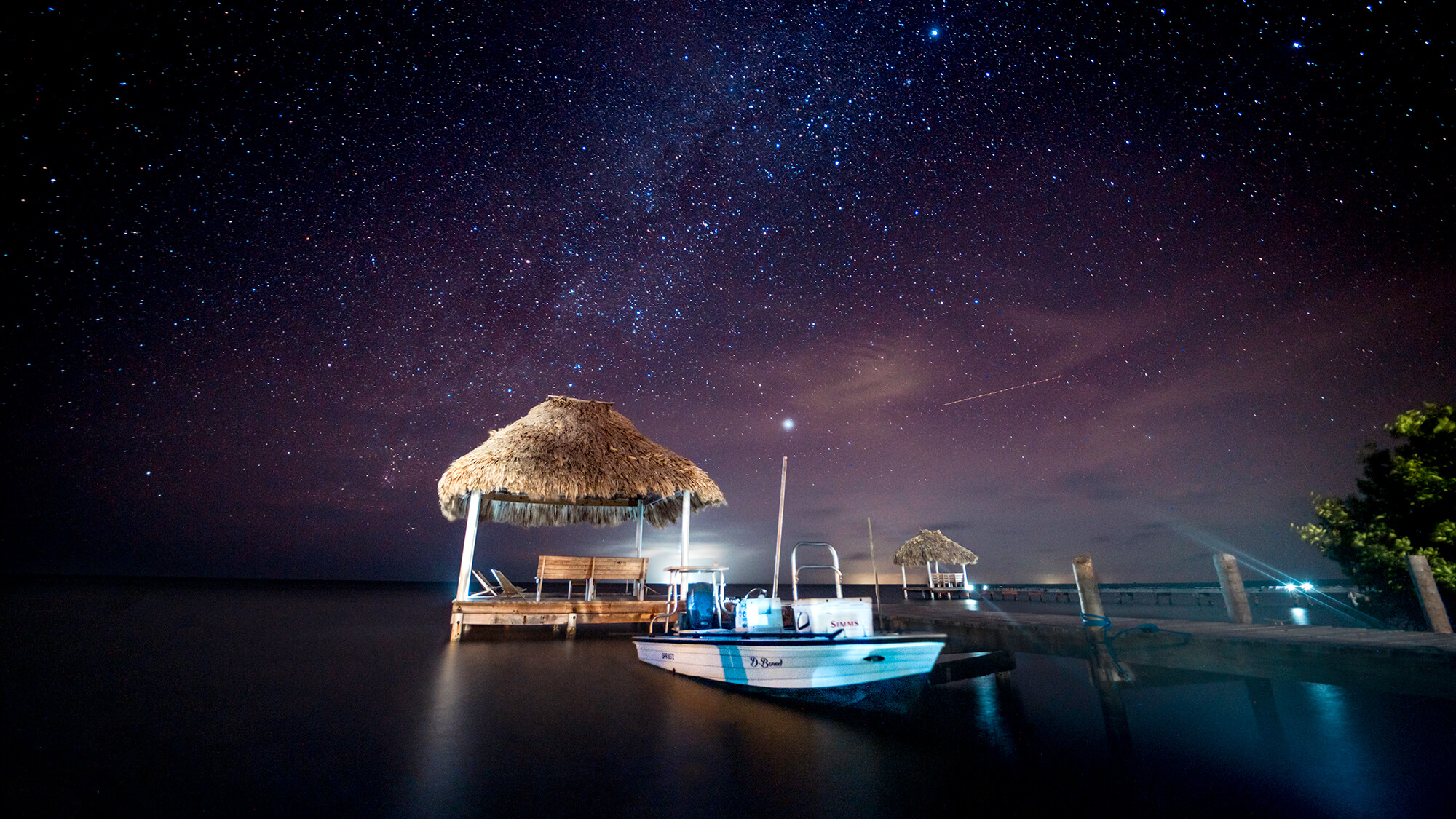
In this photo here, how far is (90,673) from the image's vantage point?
31.7ft

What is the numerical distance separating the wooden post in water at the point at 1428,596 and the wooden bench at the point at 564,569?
45.6 ft

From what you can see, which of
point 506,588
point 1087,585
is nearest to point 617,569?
point 506,588

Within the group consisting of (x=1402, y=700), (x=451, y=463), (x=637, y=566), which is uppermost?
(x=451, y=463)

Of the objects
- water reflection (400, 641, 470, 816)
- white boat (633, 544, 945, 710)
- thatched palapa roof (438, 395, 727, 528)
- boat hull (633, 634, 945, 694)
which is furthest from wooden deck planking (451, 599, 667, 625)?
boat hull (633, 634, 945, 694)

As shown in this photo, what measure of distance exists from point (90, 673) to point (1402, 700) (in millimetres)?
23298

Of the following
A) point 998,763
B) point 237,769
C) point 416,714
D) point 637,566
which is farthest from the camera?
point 637,566

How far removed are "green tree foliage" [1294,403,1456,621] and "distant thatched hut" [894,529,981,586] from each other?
14.8 m

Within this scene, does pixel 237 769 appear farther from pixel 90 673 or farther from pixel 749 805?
pixel 90 673

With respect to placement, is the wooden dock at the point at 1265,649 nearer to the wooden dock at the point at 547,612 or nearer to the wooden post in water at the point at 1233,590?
the wooden post in water at the point at 1233,590

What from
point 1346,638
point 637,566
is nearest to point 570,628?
point 637,566

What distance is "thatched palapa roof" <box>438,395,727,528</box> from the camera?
12.6 m

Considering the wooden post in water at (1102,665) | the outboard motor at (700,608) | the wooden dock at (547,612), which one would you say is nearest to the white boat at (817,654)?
the outboard motor at (700,608)

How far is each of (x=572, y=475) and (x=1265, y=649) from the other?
12217mm

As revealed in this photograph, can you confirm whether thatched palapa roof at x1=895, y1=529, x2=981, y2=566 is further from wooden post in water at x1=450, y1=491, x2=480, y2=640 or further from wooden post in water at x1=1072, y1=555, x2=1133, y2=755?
wooden post in water at x1=450, y1=491, x2=480, y2=640
